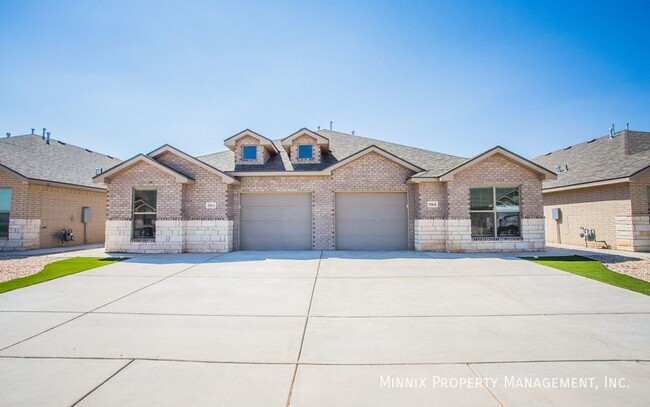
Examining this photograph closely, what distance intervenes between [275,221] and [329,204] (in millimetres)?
2627

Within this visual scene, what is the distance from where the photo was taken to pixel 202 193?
1332cm

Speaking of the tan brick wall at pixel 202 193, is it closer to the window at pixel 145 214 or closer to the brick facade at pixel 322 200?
the brick facade at pixel 322 200

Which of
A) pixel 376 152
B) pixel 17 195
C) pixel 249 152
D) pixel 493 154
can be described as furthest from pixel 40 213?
pixel 493 154

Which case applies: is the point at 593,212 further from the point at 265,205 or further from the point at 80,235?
the point at 80,235

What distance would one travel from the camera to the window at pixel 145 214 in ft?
43.4

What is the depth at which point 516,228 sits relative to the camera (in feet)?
42.5

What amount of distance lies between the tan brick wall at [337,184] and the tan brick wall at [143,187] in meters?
2.78

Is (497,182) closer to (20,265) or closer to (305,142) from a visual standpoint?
(305,142)

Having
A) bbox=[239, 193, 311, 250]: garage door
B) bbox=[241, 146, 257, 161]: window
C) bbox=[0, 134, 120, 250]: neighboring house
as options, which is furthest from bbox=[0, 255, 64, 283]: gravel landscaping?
bbox=[241, 146, 257, 161]: window

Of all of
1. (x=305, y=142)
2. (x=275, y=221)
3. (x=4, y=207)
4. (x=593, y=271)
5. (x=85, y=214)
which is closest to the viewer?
(x=593, y=271)

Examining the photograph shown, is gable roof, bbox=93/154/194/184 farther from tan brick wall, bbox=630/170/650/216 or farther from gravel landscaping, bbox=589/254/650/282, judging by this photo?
tan brick wall, bbox=630/170/650/216

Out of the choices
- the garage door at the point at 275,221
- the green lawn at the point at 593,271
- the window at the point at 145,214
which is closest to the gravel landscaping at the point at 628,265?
the green lawn at the point at 593,271

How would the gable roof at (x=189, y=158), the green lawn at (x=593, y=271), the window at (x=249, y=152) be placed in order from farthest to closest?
1. the window at (x=249, y=152)
2. the gable roof at (x=189, y=158)
3. the green lawn at (x=593, y=271)

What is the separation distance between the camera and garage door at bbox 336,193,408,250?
13.6 meters
